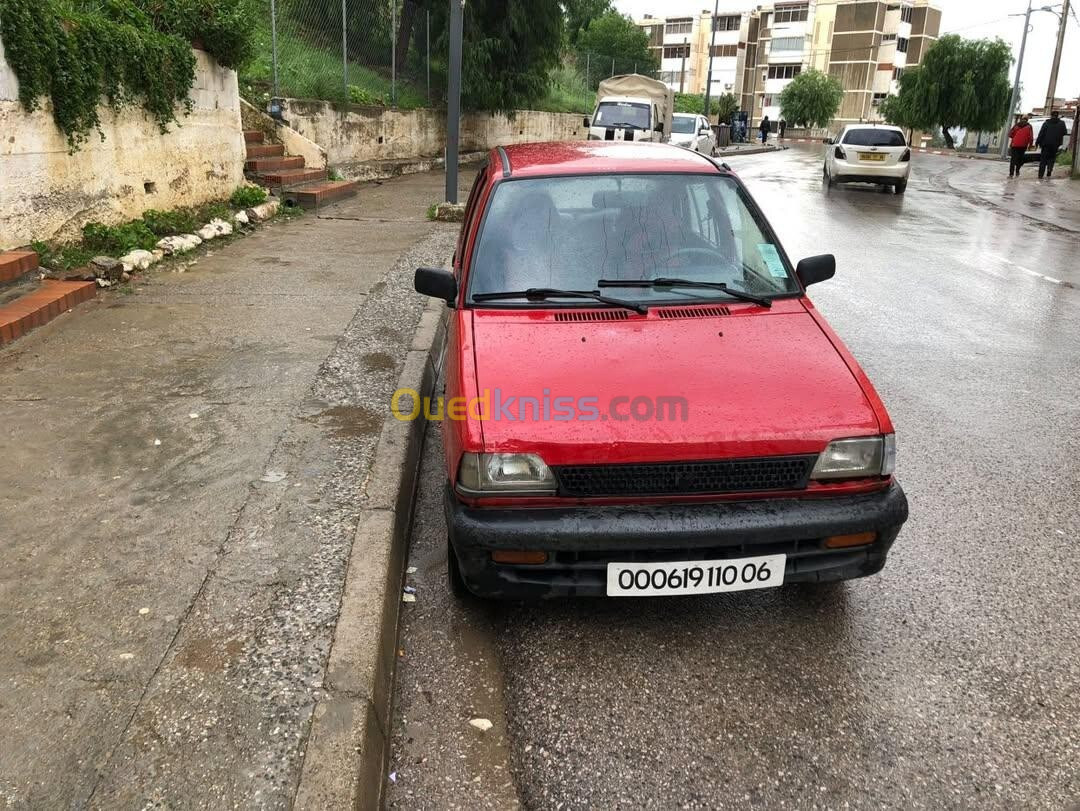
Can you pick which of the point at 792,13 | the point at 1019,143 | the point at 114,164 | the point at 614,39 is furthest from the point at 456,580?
the point at 792,13

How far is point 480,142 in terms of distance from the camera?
26219 millimetres

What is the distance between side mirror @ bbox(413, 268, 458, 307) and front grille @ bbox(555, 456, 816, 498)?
1309mm

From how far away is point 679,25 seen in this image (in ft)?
338

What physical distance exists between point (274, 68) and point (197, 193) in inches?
198

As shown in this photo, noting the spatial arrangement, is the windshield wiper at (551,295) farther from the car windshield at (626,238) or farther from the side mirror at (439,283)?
the side mirror at (439,283)

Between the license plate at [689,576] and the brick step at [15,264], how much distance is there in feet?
19.0

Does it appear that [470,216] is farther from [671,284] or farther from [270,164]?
[270,164]

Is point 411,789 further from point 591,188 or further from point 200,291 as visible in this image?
point 200,291

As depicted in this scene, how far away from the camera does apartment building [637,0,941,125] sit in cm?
8550

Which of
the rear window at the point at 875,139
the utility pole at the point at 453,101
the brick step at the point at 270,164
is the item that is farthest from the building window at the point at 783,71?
the utility pole at the point at 453,101

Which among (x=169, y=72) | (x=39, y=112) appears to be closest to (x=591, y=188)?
(x=39, y=112)

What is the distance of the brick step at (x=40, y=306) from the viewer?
19.4 ft

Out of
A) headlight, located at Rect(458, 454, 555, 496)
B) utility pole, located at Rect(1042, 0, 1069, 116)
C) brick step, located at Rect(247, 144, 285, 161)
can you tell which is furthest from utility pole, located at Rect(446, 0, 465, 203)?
utility pole, located at Rect(1042, 0, 1069, 116)

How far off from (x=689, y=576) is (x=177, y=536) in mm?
2113
